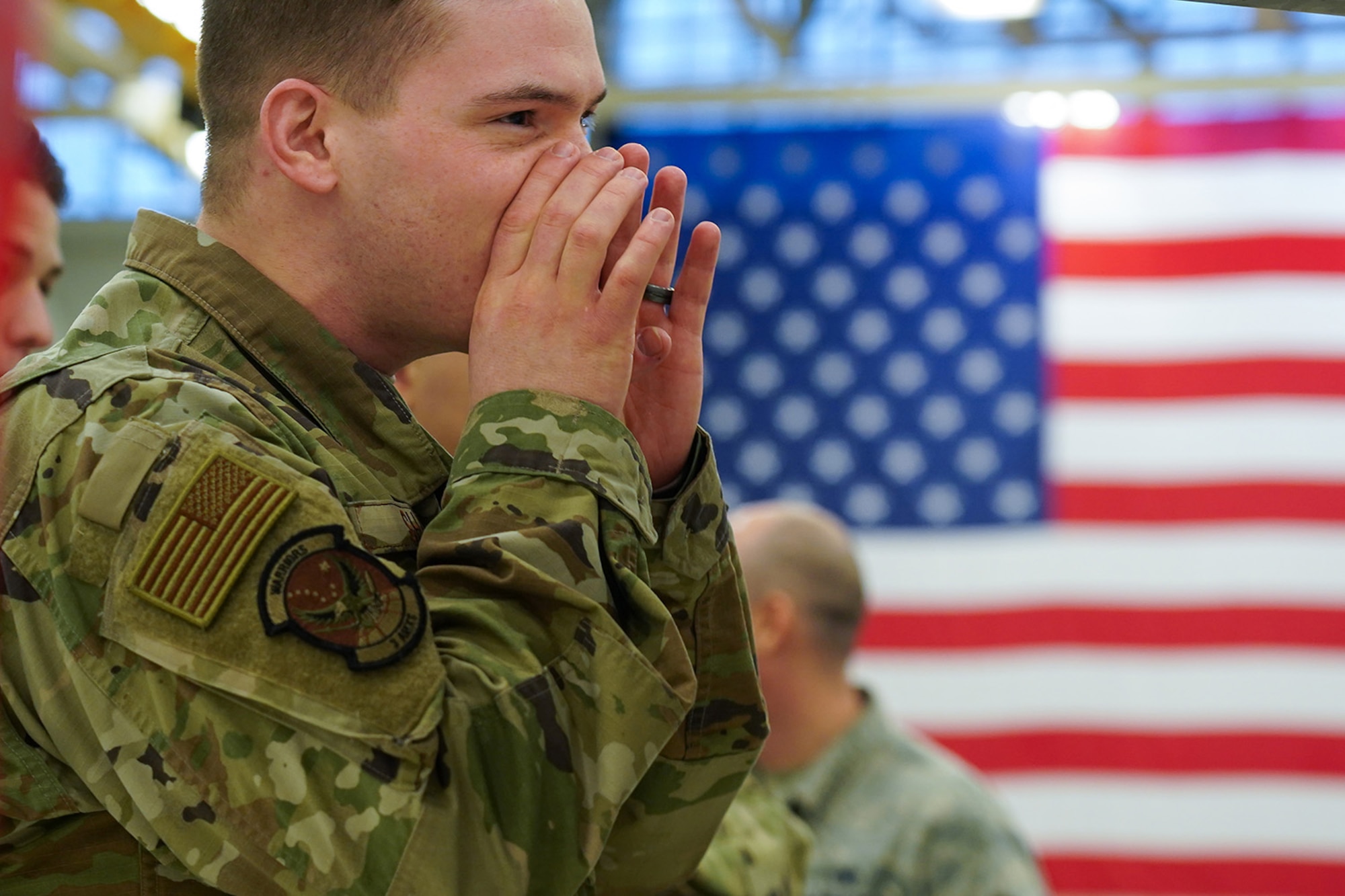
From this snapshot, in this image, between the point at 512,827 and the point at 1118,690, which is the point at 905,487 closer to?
the point at 1118,690

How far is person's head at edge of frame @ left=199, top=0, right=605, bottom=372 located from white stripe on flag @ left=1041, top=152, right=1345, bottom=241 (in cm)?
402

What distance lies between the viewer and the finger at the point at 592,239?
3.76ft

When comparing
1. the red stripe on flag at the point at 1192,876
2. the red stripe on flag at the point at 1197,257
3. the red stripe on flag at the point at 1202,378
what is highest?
the red stripe on flag at the point at 1197,257

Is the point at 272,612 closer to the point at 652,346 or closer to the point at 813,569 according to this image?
the point at 652,346

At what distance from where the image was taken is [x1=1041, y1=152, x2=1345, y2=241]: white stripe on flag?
4832 millimetres

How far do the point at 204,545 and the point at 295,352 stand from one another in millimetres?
324

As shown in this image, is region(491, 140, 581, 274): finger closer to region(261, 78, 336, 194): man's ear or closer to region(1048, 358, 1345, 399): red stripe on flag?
region(261, 78, 336, 194): man's ear

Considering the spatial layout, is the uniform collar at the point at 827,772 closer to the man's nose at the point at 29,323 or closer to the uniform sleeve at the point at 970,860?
the uniform sleeve at the point at 970,860

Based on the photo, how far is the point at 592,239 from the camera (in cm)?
115

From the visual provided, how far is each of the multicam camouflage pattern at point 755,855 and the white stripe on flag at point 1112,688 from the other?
2515 millimetres

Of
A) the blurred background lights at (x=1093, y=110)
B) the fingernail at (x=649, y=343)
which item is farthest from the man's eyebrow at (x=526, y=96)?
the blurred background lights at (x=1093, y=110)

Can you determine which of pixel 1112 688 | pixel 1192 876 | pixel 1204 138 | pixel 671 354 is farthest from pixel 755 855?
pixel 1204 138

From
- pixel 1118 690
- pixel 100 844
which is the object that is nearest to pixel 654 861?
pixel 100 844

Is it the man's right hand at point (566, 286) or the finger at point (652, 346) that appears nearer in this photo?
the man's right hand at point (566, 286)
